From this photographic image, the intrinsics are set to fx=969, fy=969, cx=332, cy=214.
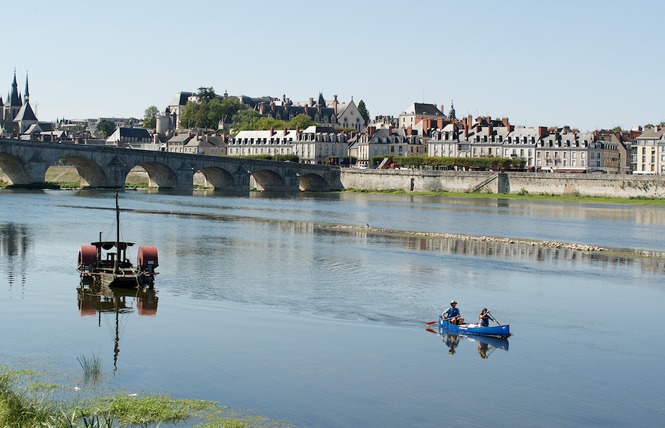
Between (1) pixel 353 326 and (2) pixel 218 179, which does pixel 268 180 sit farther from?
(1) pixel 353 326

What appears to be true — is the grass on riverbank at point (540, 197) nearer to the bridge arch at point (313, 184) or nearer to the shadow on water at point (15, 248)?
the bridge arch at point (313, 184)

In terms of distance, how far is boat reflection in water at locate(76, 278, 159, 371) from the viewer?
29750 mm

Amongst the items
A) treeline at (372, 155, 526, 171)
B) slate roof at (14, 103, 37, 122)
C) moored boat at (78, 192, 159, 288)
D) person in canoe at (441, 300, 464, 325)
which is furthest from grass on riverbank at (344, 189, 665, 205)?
slate roof at (14, 103, 37, 122)

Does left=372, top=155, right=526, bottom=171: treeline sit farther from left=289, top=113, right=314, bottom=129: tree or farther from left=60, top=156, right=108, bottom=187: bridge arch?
left=60, top=156, right=108, bottom=187: bridge arch

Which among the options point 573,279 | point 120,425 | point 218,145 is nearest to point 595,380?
point 120,425

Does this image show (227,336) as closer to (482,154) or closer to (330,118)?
(482,154)

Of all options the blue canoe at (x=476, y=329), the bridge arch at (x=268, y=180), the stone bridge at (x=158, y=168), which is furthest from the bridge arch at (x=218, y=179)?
the blue canoe at (x=476, y=329)

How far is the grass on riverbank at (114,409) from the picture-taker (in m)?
17.6

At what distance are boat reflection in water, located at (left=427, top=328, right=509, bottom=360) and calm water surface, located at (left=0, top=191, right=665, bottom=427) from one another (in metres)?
0.08

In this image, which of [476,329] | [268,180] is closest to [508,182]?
[268,180]

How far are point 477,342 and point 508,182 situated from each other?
8432cm

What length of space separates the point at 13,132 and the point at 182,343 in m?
168

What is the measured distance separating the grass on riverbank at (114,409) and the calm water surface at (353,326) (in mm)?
746

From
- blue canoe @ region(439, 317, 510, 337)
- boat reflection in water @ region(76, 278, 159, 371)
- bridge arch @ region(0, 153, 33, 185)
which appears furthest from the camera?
bridge arch @ region(0, 153, 33, 185)
